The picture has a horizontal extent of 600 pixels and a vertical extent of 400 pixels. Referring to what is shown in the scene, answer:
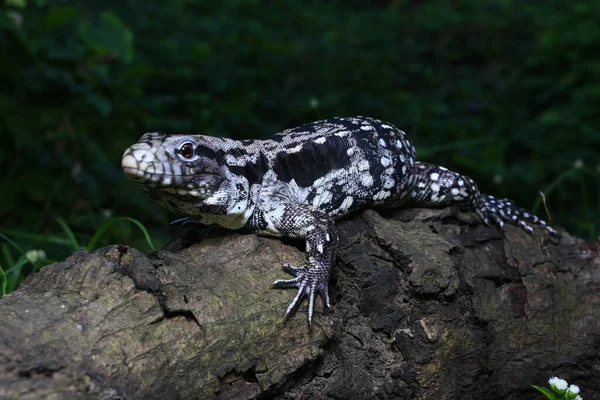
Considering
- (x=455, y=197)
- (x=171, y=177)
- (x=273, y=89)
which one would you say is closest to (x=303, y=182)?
(x=171, y=177)

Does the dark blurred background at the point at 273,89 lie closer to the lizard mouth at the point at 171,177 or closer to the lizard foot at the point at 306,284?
the lizard mouth at the point at 171,177

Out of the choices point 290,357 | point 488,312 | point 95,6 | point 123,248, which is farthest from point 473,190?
point 95,6

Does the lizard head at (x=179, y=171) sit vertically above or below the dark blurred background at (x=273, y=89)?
above

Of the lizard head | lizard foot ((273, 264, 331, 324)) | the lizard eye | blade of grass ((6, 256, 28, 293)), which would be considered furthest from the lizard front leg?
blade of grass ((6, 256, 28, 293))

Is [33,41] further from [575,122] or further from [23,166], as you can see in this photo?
[575,122]

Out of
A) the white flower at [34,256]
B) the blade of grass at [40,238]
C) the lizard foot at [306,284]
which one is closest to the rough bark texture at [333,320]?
the lizard foot at [306,284]
